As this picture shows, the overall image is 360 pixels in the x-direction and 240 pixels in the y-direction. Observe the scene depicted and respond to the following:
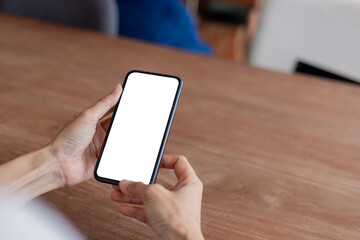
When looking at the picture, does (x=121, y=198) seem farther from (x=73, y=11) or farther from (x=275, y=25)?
(x=275, y=25)

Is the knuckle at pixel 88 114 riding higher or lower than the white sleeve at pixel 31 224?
higher

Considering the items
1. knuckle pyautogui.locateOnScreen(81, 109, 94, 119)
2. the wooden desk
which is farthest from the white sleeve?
knuckle pyautogui.locateOnScreen(81, 109, 94, 119)

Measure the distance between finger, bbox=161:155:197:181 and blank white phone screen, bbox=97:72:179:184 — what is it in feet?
0.06

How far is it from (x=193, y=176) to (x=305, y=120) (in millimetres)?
359

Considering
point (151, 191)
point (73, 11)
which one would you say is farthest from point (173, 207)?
point (73, 11)

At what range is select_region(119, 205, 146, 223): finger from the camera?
0.52 meters

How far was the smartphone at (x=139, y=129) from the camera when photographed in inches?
21.2

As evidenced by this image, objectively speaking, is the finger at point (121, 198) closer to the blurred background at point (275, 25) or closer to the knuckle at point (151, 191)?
the knuckle at point (151, 191)

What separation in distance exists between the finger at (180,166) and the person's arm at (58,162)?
11cm

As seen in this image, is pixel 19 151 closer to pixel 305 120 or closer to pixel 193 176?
pixel 193 176

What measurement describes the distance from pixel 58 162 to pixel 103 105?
0.09m

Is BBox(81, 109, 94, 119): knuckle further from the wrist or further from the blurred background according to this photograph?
the blurred background

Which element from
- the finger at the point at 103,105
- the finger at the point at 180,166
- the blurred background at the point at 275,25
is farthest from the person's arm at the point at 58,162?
the blurred background at the point at 275,25

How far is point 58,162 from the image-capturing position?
1.86 feet
